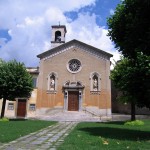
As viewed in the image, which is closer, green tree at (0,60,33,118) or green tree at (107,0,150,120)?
green tree at (107,0,150,120)

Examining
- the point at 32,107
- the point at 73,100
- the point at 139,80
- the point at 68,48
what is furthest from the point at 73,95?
the point at 139,80

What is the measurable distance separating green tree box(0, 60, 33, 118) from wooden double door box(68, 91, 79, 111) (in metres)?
10.2

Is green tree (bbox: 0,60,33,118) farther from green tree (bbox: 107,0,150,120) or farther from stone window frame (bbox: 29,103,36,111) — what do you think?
green tree (bbox: 107,0,150,120)

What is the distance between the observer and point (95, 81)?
141 feet

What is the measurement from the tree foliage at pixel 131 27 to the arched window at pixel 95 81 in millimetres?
25429

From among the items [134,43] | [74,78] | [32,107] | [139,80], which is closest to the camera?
[139,80]

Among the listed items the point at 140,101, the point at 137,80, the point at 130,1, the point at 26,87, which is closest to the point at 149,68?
the point at 137,80

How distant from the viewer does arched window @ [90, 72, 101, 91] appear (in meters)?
42.4

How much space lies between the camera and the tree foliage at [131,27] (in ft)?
48.7

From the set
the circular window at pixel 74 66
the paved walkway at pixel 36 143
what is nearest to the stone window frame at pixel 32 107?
the circular window at pixel 74 66

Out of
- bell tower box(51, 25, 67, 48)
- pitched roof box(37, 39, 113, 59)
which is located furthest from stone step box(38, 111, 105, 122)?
bell tower box(51, 25, 67, 48)

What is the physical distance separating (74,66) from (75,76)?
1.76 m

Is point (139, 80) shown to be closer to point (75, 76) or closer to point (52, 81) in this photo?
point (75, 76)

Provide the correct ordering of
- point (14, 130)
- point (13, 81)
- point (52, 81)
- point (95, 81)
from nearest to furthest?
1. point (14, 130)
2. point (13, 81)
3. point (95, 81)
4. point (52, 81)
